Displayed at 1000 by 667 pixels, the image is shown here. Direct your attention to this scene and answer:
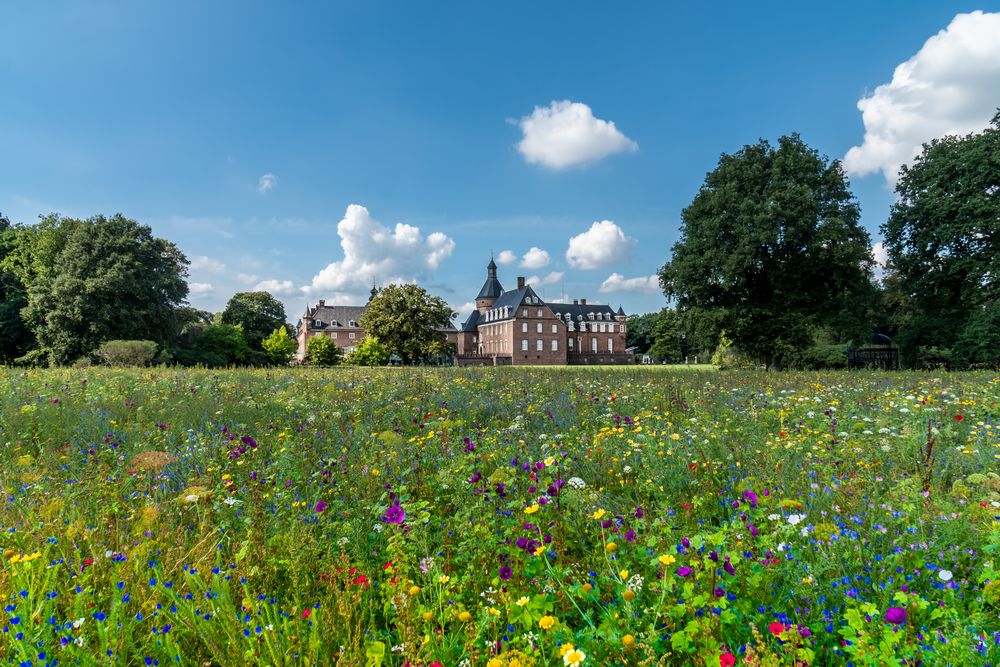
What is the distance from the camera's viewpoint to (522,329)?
3231 inches

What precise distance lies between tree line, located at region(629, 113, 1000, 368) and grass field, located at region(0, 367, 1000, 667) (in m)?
23.3

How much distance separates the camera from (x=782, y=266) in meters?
27.7

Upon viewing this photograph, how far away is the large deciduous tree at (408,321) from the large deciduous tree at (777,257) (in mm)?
30454

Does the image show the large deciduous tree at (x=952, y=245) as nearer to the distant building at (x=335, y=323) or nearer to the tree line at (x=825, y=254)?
the tree line at (x=825, y=254)

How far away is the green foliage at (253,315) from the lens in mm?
74250

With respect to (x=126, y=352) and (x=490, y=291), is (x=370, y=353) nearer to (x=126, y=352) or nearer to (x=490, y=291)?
(x=126, y=352)

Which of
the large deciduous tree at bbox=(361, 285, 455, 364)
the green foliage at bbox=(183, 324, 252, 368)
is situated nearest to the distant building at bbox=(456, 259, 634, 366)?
the large deciduous tree at bbox=(361, 285, 455, 364)

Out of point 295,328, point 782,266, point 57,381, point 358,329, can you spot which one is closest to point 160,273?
point 57,381

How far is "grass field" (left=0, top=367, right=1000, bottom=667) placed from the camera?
6.73ft

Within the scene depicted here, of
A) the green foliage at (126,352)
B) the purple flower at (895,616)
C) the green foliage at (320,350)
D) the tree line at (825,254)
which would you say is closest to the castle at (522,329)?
the green foliage at (320,350)

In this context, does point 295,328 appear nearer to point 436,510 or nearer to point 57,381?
point 57,381

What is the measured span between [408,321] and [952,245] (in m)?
43.0

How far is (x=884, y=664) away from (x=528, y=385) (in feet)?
30.9

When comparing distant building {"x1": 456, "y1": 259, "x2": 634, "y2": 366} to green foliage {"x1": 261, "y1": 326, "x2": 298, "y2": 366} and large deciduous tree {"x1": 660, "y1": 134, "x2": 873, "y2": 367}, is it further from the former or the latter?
large deciduous tree {"x1": 660, "y1": 134, "x2": 873, "y2": 367}
